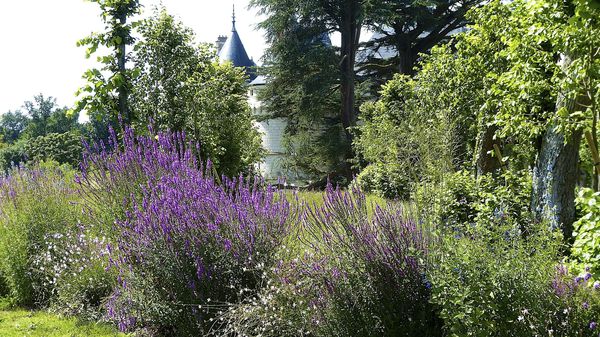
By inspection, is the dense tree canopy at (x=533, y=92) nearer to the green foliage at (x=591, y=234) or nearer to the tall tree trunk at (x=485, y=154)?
the tall tree trunk at (x=485, y=154)

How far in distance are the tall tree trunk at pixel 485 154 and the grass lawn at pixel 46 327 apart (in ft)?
17.9

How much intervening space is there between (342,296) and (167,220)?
1418 millimetres

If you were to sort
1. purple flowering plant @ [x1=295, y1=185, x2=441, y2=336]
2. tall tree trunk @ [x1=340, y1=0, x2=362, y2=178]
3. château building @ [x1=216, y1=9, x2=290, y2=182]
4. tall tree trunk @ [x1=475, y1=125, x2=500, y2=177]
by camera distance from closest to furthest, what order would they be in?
purple flowering plant @ [x1=295, y1=185, x2=441, y2=336] → tall tree trunk @ [x1=475, y1=125, x2=500, y2=177] → tall tree trunk @ [x1=340, y1=0, x2=362, y2=178] → château building @ [x1=216, y1=9, x2=290, y2=182]

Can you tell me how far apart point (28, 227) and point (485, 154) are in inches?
234

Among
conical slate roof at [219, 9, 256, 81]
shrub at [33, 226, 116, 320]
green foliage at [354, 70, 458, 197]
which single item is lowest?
shrub at [33, 226, 116, 320]

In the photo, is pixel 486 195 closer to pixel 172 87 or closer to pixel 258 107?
pixel 172 87

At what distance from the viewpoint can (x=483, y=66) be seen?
7.35m

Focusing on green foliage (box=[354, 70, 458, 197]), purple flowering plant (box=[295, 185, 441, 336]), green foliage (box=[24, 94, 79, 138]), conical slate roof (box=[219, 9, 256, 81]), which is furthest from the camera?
green foliage (box=[24, 94, 79, 138])

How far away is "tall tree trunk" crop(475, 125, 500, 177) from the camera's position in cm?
750

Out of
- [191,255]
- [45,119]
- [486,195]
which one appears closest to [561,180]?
[486,195]

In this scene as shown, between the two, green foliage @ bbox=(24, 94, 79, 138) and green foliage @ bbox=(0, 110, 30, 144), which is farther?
green foliage @ bbox=(0, 110, 30, 144)

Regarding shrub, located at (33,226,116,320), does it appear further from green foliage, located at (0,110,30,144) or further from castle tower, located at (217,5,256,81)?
green foliage, located at (0,110,30,144)

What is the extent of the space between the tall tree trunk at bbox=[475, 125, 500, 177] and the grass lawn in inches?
215

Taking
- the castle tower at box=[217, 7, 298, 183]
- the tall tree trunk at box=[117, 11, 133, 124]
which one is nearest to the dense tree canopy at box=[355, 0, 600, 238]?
the tall tree trunk at box=[117, 11, 133, 124]
